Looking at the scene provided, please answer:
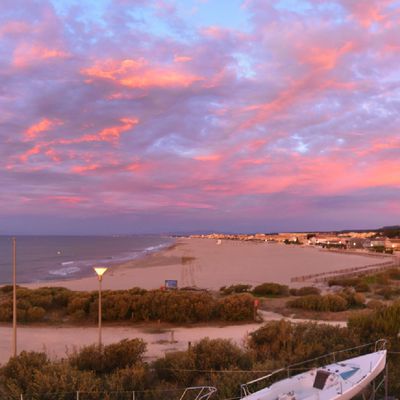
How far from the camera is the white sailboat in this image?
21.9 ft

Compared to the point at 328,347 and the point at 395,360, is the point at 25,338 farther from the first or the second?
the point at 395,360

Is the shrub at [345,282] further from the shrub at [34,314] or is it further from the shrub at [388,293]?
the shrub at [34,314]

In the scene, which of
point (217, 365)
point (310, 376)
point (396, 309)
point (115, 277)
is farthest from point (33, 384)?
point (115, 277)

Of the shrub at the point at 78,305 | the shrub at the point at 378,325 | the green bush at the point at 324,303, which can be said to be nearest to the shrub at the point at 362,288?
the green bush at the point at 324,303

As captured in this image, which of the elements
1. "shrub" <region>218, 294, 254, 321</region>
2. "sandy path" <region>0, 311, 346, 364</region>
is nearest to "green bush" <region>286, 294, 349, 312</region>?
"shrub" <region>218, 294, 254, 321</region>

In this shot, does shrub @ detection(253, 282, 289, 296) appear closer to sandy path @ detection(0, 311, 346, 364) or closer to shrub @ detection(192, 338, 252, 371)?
sandy path @ detection(0, 311, 346, 364)

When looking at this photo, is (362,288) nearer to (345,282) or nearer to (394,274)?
(345,282)

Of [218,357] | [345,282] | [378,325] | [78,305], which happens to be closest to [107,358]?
[218,357]

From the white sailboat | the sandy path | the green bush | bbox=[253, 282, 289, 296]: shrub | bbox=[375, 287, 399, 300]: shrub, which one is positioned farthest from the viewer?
bbox=[253, 282, 289, 296]: shrub

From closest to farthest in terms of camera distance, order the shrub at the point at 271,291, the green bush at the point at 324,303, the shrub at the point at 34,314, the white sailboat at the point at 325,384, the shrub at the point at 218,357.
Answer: the white sailboat at the point at 325,384
the shrub at the point at 218,357
the shrub at the point at 34,314
the green bush at the point at 324,303
the shrub at the point at 271,291

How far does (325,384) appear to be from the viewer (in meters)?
6.87

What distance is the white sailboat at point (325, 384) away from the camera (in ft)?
21.9

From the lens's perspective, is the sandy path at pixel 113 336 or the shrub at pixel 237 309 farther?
the shrub at pixel 237 309

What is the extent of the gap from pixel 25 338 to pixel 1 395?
7.27 meters
